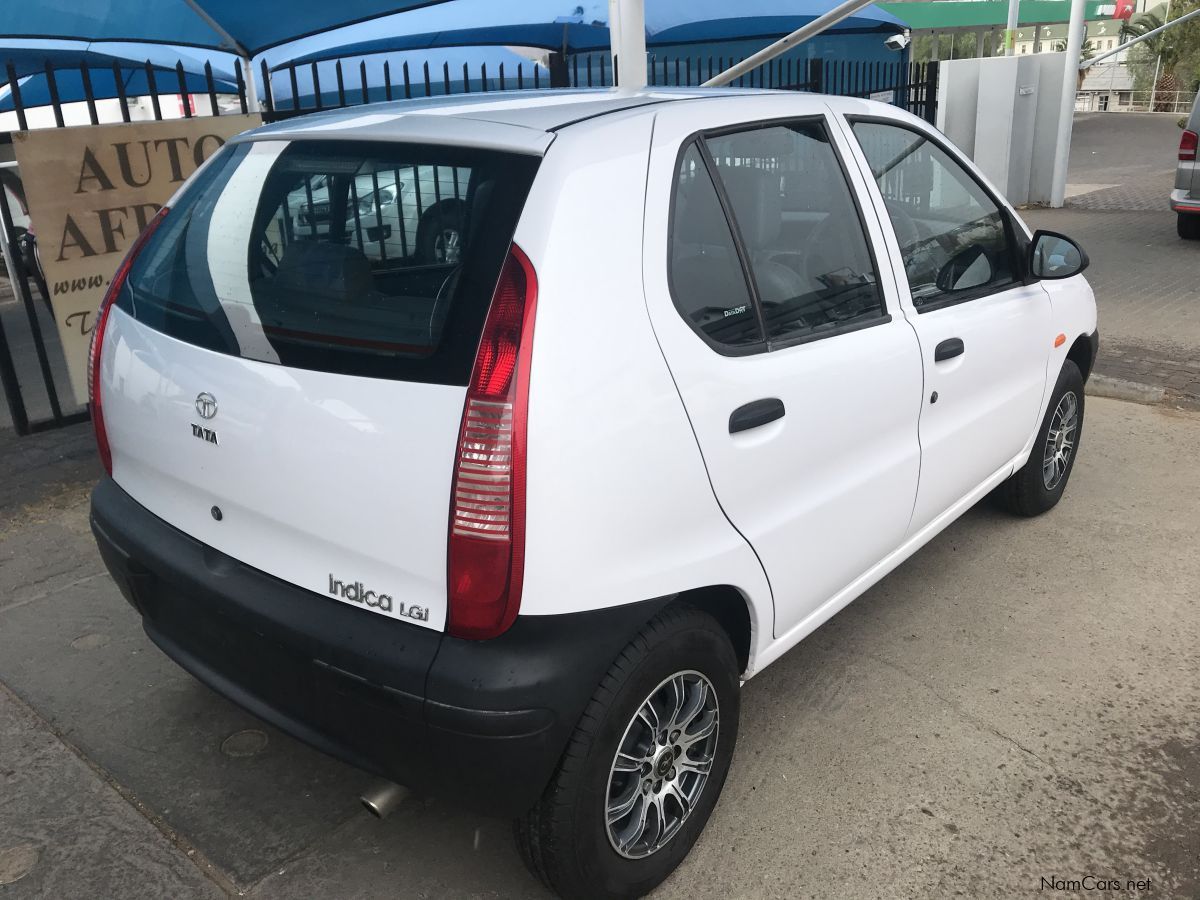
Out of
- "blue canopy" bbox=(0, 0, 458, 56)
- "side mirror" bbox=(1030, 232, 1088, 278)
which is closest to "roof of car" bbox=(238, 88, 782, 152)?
"side mirror" bbox=(1030, 232, 1088, 278)

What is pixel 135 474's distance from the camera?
2.62m

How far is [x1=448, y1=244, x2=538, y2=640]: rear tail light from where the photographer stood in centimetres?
190

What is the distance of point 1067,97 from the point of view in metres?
13.0

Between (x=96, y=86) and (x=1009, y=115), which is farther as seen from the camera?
(x=1009, y=115)

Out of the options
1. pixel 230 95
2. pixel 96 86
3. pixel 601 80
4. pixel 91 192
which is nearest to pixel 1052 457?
pixel 91 192

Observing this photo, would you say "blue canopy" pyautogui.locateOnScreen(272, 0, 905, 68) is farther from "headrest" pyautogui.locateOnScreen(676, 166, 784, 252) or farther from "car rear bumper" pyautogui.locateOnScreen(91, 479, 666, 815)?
"car rear bumper" pyautogui.locateOnScreen(91, 479, 666, 815)

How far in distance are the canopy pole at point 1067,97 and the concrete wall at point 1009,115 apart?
0.17 m

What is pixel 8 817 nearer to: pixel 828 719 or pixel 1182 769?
pixel 828 719

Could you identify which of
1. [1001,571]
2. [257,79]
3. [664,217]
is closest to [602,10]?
[257,79]

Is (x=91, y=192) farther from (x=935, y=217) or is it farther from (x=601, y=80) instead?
(x=601, y=80)

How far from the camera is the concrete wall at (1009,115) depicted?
13242 mm

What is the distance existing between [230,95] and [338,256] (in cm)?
827

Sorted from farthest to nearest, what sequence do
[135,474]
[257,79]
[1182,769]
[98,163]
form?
1. [257,79]
2. [98,163]
3. [1182,769]
4. [135,474]

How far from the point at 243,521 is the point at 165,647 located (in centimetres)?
60
